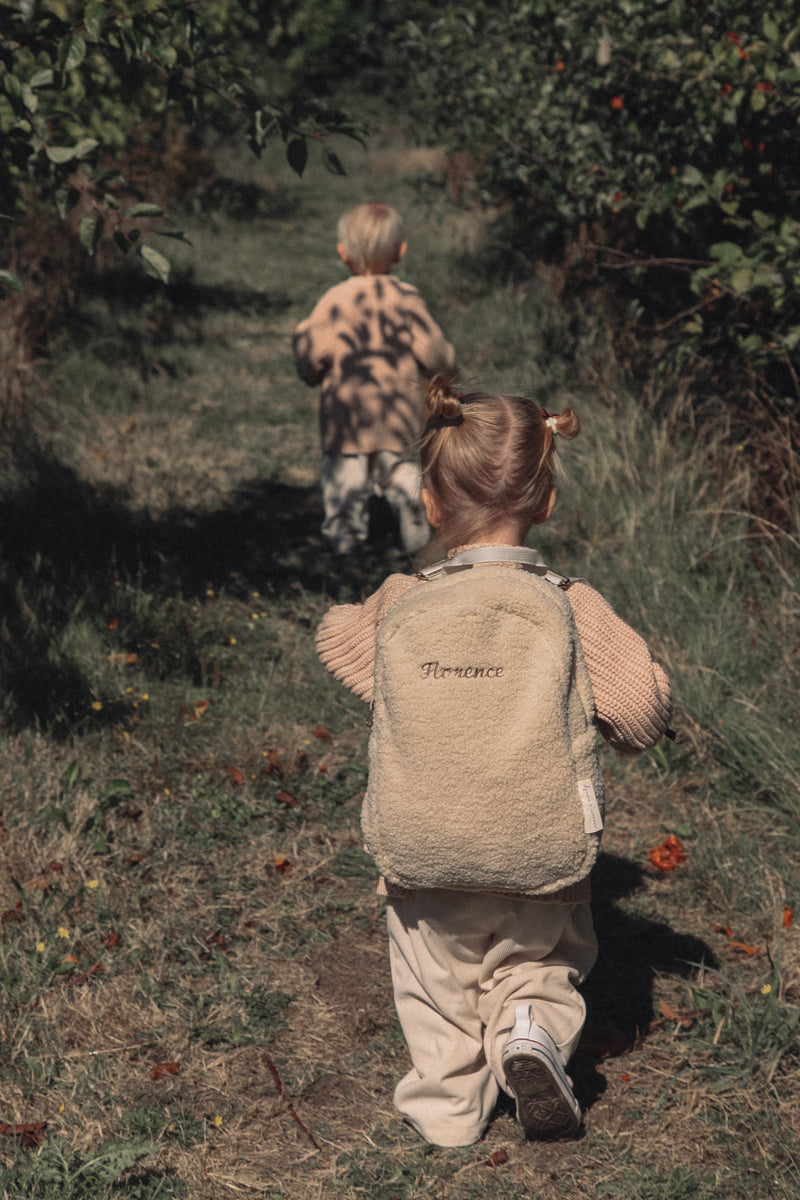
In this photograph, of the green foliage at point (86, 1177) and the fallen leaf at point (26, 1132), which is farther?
the fallen leaf at point (26, 1132)

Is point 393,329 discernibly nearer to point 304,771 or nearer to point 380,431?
point 380,431

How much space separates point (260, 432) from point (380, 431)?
223 centimetres

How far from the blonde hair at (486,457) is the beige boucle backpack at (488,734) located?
13cm

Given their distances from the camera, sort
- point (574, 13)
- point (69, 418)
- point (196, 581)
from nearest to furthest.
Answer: point (196, 581), point (574, 13), point (69, 418)

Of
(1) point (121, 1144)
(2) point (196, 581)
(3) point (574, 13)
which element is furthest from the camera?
(3) point (574, 13)

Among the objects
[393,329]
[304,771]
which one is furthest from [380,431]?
[304,771]

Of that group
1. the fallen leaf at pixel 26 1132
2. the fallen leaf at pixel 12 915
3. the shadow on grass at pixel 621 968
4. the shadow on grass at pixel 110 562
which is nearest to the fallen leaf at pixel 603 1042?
the shadow on grass at pixel 621 968

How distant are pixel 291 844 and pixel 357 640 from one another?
1.38 m

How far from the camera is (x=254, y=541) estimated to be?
572 centimetres

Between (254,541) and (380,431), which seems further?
(254,541)

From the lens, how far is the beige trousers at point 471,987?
2.39 meters

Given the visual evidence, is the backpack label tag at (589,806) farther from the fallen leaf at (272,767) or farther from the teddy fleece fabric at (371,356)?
the teddy fleece fabric at (371,356)

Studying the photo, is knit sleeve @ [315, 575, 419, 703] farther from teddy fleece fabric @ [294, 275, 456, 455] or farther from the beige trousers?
teddy fleece fabric @ [294, 275, 456, 455]

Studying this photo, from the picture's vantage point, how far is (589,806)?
7.05 ft
